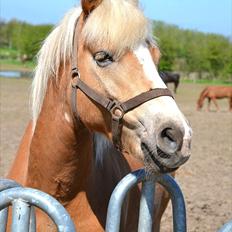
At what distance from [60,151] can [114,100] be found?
1.68 feet

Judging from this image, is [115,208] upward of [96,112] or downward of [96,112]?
downward

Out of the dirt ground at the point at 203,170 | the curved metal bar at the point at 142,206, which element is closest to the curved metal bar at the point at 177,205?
the curved metal bar at the point at 142,206

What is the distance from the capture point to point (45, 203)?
1560 mm

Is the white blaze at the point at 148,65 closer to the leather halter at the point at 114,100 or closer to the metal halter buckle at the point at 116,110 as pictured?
the leather halter at the point at 114,100

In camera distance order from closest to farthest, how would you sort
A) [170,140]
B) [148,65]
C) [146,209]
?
[146,209] → [170,140] → [148,65]

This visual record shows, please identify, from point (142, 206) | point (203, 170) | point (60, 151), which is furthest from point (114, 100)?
point (203, 170)

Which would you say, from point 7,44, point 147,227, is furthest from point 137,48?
point 7,44

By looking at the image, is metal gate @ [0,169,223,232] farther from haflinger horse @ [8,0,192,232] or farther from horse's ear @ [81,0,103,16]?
horse's ear @ [81,0,103,16]

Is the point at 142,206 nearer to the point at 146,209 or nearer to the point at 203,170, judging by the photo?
the point at 146,209

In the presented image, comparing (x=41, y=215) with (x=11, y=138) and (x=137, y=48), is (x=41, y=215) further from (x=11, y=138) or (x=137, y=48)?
(x=11, y=138)

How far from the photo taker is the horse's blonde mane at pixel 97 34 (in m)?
2.32

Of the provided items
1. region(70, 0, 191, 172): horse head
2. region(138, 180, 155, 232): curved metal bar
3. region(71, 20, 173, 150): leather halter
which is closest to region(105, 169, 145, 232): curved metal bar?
region(138, 180, 155, 232): curved metal bar

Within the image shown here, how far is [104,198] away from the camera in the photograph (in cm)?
280

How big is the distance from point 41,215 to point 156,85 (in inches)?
40.4
